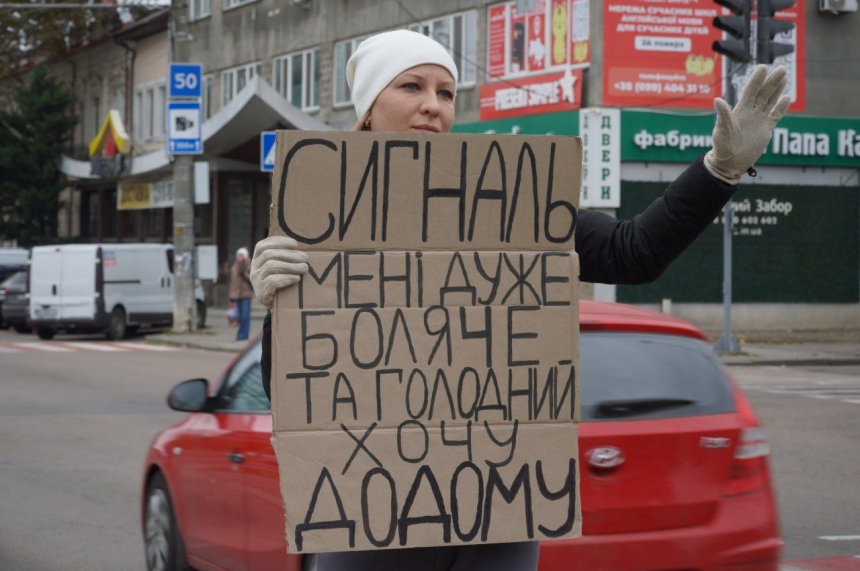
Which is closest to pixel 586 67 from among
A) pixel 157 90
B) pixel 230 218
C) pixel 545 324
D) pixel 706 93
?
pixel 706 93

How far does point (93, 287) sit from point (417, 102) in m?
26.0

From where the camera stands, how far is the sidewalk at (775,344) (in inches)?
862

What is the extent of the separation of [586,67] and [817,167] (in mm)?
6022

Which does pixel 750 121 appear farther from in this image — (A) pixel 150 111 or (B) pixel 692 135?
(A) pixel 150 111

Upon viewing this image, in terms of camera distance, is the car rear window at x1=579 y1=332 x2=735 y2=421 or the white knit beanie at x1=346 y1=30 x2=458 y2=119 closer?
the white knit beanie at x1=346 y1=30 x2=458 y2=119

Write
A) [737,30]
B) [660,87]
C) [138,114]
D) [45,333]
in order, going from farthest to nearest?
[138,114]
[45,333]
[660,87]
[737,30]

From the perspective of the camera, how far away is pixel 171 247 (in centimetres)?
2989

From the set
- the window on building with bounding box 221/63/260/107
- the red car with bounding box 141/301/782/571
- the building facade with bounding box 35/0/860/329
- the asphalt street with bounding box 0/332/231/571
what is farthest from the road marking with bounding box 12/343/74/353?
the red car with bounding box 141/301/782/571

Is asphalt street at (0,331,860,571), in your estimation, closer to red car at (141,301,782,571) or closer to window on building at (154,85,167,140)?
red car at (141,301,782,571)

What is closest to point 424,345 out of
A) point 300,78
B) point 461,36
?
point 461,36

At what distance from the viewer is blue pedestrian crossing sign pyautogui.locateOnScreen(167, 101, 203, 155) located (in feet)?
86.6

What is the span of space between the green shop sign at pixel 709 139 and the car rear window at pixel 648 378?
2315 centimetres

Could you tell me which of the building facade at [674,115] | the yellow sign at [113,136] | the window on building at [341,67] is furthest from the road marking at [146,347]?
the yellow sign at [113,136]

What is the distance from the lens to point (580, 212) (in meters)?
3.04
